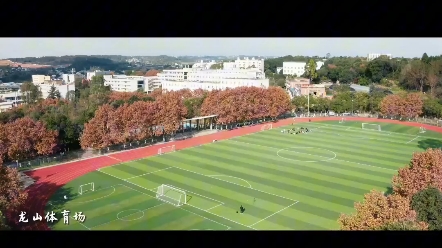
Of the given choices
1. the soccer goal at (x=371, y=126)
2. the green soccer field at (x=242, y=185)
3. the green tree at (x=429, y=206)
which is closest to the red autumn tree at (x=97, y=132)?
the green soccer field at (x=242, y=185)

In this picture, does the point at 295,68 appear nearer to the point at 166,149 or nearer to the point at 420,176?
the point at 166,149

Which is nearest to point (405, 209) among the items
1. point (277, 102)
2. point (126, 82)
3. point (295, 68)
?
point (277, 102)

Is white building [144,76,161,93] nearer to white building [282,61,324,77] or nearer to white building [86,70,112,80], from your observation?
white building [86,70,112,80]

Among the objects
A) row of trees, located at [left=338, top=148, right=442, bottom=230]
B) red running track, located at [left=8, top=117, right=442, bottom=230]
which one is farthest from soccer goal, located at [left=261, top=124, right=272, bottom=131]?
row of trees, located at [left=338, top=148, right=442, bottom=230]
